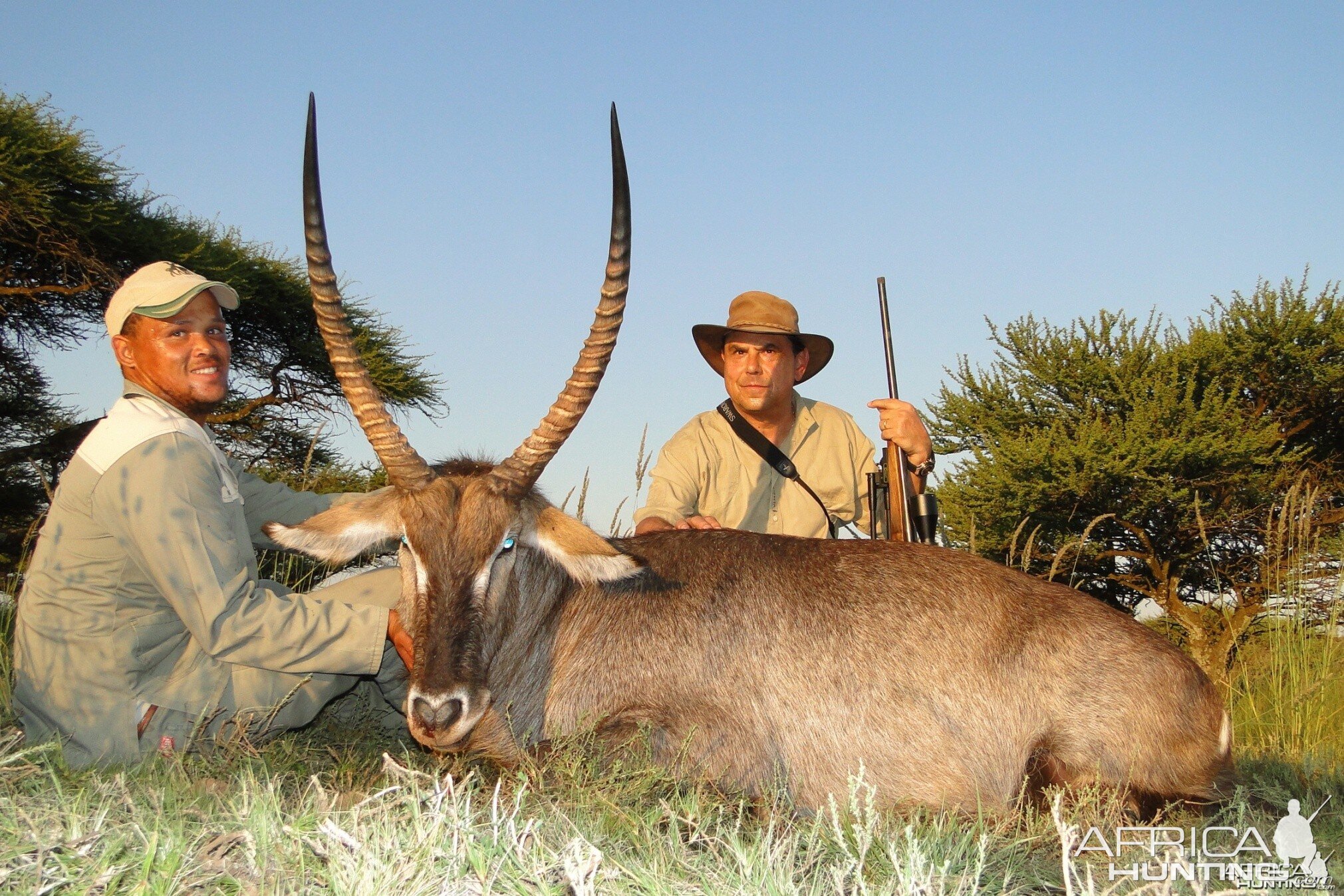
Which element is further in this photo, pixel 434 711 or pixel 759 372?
pixel 759 372

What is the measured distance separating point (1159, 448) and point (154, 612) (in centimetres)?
1528

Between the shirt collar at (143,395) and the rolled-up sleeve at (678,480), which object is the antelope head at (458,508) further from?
the rolled-up sleeve at (678,480)

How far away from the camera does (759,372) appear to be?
7008mm

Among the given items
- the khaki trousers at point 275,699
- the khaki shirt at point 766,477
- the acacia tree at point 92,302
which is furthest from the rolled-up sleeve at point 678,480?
the acacia tree at point 92,302

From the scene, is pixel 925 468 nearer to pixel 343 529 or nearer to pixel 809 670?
pixel 809 670

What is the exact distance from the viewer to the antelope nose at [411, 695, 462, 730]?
12.5ft

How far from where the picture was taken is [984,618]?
15.1ft

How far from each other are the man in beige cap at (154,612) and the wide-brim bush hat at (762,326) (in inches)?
134

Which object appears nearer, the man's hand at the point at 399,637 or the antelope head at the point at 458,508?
the antelope head at the point at 458,508

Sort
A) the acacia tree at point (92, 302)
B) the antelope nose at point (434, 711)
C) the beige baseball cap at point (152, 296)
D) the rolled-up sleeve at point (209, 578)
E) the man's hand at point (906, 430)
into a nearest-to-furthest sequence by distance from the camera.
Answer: the antelope nose at point (434, 711) < the rolled-up sleeve at point (209, 578) < the beige baseball cap at point (152, 296) < the man's hand at point (906, 430) < the acacia tree at point (92, 302)

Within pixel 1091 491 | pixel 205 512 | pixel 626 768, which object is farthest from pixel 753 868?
pixel 1091 491

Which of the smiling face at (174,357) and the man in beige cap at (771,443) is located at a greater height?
the smiling face at (174,357)

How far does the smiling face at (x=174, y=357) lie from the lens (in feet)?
15.4

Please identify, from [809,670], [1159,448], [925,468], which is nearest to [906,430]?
[925,468]
